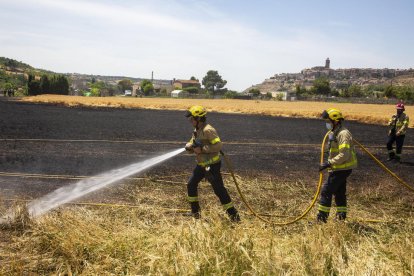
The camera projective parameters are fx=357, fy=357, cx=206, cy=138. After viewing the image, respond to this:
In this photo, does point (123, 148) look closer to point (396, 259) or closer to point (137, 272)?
point (137, 272)

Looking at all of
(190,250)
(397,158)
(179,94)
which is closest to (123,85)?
(179,94)

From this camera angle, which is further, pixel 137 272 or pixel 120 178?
pixel 120 178

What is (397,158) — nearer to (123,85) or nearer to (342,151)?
(342,151)

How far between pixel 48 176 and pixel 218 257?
6.01m

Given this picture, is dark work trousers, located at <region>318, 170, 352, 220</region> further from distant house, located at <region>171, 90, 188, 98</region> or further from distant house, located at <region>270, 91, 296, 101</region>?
distant house, located at <region>171, 90, 188, 98</region>

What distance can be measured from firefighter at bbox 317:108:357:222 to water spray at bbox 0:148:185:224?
4436 millimetres

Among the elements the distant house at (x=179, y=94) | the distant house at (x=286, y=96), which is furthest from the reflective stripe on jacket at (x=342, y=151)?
the distant house at (x=179, y=94)

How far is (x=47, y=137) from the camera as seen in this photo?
1498 cm

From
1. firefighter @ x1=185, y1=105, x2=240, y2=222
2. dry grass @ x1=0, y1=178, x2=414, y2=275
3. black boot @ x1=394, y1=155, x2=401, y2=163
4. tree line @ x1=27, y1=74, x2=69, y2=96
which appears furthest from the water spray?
tree line @ x1=27, y1=74, x2=69, y2=96

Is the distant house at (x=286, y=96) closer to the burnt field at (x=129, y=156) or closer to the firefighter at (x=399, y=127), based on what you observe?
the burnt field at (x=129, y=156)

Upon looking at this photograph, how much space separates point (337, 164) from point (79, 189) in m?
5.11

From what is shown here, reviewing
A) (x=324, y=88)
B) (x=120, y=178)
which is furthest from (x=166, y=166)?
(x=324, y=88)

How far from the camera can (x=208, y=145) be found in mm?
5715

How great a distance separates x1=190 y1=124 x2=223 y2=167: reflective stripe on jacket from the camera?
18.6 ft
